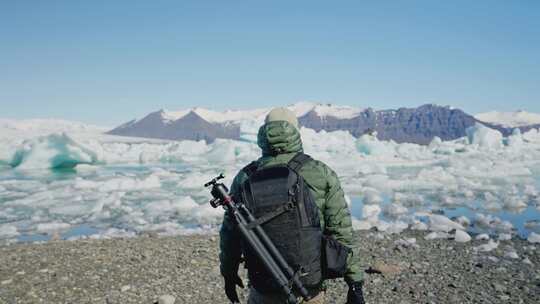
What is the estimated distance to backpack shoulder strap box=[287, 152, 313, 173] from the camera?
8.67 ft

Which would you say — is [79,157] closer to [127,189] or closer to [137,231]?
[127,189]

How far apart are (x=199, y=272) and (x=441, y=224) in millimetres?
6463

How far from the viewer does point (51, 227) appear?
11875mm

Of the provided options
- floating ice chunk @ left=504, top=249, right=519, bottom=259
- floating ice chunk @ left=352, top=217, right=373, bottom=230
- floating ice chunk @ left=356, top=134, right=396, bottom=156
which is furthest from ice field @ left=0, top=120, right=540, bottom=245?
floating ice chunk @ left=356, top=134, right=396, bottom=156

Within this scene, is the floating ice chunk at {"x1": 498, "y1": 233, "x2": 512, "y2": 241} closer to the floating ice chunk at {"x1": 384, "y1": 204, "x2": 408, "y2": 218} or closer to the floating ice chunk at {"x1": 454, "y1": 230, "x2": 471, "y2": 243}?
the floating ice chunk at {"x1": 454, "y1": 230, "x2": 471, "y2": 243}

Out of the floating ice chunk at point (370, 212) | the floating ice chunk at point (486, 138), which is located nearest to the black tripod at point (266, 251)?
the floating ice chunk at point (370, 212)

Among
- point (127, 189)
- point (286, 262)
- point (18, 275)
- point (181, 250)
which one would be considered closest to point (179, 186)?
point (127, 189)

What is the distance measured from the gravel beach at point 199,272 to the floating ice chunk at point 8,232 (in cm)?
196

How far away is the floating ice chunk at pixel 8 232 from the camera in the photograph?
10.9m

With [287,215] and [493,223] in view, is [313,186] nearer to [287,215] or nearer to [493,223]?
[287,215]

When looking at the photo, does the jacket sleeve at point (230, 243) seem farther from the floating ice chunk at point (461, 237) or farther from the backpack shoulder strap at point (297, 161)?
the floating ice chunk at point (461, 237)

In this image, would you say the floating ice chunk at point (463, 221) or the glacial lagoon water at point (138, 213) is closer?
the glacial lagoon water at point (138, 213)

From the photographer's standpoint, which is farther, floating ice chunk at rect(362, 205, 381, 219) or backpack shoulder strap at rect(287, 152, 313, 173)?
floating ice chunk at rect(362, 205, 381, 219)

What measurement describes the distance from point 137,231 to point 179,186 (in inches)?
346
